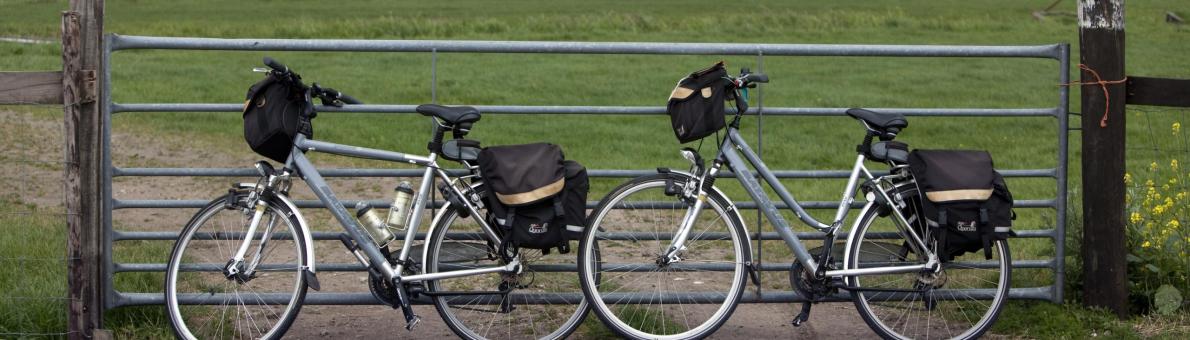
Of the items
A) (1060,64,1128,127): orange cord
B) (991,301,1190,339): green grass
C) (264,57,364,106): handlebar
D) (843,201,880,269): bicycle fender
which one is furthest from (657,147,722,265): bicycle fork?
(1060,64,1128,127): orange cord

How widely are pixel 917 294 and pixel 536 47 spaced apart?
7.66 feet

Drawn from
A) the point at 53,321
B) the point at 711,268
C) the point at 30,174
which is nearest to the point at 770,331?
the point at 711,268

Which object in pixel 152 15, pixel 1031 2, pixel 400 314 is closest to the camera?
pixel 400 314

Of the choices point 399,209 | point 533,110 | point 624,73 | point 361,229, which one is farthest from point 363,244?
point 624,73

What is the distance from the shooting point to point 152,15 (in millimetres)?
37000

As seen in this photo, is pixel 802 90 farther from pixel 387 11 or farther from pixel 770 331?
pixel 387 11

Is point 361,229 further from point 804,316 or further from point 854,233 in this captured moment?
point 854,233

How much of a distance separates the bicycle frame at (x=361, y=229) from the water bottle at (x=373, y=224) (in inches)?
2.0

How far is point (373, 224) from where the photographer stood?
21.9ft

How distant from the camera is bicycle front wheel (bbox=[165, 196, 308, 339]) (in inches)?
263

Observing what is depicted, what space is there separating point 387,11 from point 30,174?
27.1 meters

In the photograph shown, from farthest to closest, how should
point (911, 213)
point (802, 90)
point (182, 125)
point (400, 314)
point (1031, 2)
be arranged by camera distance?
point (1031, 2) → point (802, 90) → point (182, 125) → point (400, 314) → point (911, 213)

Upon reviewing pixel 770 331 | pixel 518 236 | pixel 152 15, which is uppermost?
pixel 152 15

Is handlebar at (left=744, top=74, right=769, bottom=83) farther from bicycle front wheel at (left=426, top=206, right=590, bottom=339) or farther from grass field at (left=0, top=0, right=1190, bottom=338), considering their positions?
grass field at (left=0, top=0, right=1190, bottom=338)
